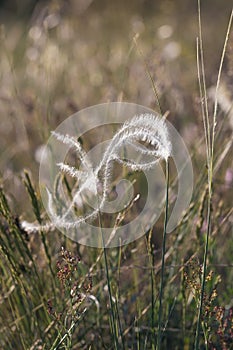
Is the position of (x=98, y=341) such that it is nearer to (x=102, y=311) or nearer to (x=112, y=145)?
(x=102, y=311)

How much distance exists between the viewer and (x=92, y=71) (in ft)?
9.00

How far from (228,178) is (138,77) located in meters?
0.96

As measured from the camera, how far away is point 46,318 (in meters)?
1.01

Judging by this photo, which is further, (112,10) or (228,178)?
(112,10)

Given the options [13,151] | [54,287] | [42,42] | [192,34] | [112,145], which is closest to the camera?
[112,145]

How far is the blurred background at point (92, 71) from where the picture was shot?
4.96 ft

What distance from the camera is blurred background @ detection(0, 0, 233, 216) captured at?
1.51 metres

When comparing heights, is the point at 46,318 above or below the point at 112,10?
below

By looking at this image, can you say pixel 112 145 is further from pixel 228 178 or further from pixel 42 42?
pixel 42 42

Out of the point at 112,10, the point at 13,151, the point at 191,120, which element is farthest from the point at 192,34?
the point at 13,151

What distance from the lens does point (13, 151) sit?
2.14 metres

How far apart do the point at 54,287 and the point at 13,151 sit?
121 cm

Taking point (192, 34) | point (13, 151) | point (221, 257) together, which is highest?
point (192, 34)

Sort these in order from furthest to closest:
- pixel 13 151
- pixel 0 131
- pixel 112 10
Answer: pixel 112 10 → pixel 0 131 → pixel 13 151
